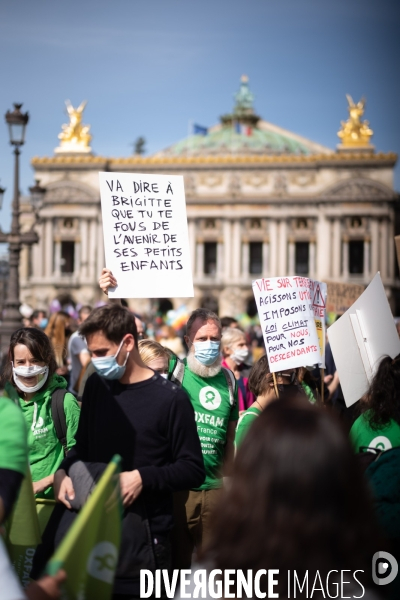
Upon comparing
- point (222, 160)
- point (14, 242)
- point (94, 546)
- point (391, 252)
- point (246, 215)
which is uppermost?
point (222, 160)

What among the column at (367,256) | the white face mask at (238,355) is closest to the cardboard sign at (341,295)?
the white face mask at (238,355)

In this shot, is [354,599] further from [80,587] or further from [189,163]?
[189,163]

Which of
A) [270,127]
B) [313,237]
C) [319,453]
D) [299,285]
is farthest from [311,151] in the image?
[319,453]

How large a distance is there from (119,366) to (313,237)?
4319 cm

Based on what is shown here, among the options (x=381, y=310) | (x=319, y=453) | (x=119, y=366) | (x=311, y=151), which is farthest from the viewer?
(x=311, y=151)

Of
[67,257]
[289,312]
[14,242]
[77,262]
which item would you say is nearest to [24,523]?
[289,312]

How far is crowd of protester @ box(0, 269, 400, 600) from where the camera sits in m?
1.73

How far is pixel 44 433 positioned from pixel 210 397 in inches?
37.1

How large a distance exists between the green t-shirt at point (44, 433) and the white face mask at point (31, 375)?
0.05 meters

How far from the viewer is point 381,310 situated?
196 inches

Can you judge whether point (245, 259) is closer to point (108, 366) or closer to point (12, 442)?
point (108, 366)

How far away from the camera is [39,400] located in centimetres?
378

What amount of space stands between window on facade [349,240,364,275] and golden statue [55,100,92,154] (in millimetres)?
16168

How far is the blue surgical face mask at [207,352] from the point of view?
425cm
